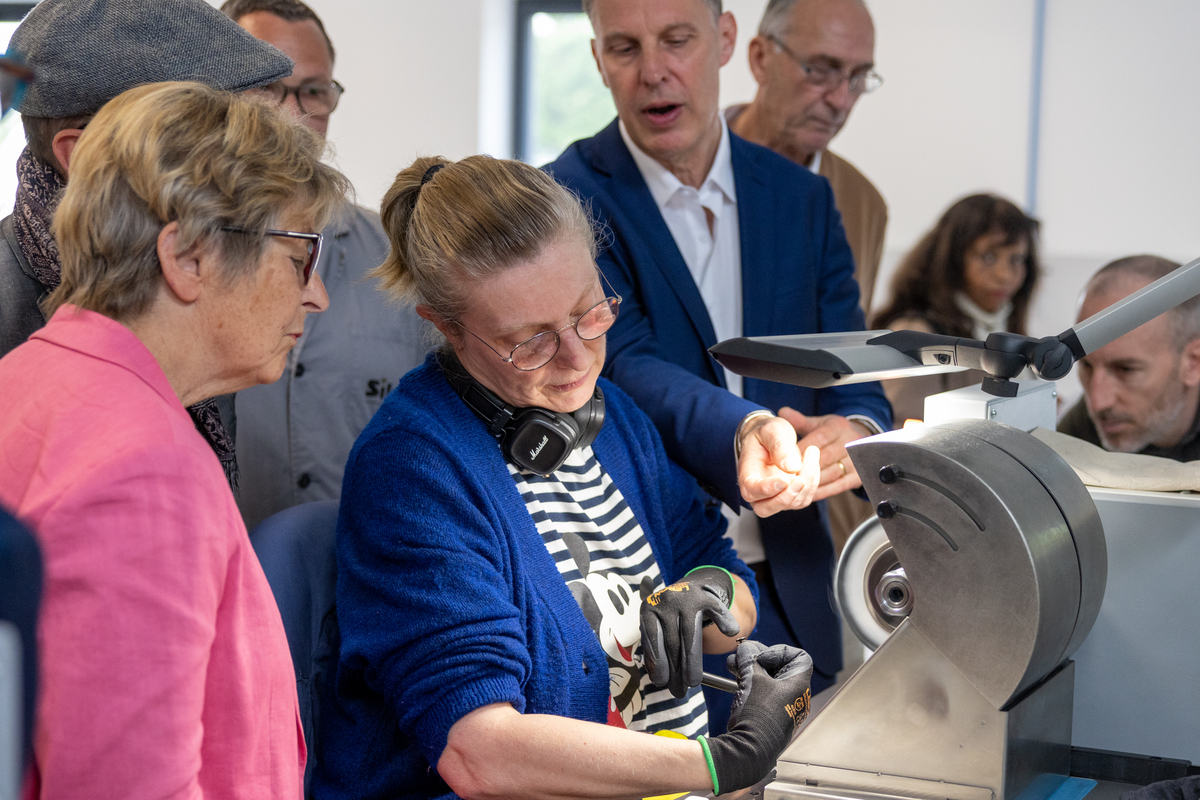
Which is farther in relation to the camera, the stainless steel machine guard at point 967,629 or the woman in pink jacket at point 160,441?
the stainless steel machine guard at point 967,629

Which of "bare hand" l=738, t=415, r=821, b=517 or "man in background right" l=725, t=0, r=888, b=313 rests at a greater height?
"man in background right" l=725, t=0, r=888, b=313

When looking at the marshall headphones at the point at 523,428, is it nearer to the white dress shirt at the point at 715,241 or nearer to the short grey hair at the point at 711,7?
the white dress shirt at the point at 715,241

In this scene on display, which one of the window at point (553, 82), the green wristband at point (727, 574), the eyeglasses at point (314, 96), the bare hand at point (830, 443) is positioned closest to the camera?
the green wristband at point (727, 574)

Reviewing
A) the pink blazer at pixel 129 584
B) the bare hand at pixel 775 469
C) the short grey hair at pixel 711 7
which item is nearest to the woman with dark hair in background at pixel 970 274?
the short grey hair at pixel 711 7

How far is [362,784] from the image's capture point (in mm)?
1224

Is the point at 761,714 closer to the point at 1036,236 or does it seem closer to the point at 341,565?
the point at 341,565

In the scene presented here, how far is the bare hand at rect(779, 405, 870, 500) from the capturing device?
1.55m

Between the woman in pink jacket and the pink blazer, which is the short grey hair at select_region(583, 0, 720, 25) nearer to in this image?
the woman in pink jacket

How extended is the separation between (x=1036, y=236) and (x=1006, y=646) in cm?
327

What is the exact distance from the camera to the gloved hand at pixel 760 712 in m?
1.11

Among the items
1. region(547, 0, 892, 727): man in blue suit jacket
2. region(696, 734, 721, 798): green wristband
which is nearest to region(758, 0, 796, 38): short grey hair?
region(547, 0, 892, 727): man in blue suit jacket

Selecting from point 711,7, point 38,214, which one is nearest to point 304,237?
point 38,214

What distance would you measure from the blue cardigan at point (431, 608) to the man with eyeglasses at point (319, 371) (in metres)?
0.68

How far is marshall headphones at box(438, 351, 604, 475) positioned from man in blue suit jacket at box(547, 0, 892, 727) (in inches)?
15.8
